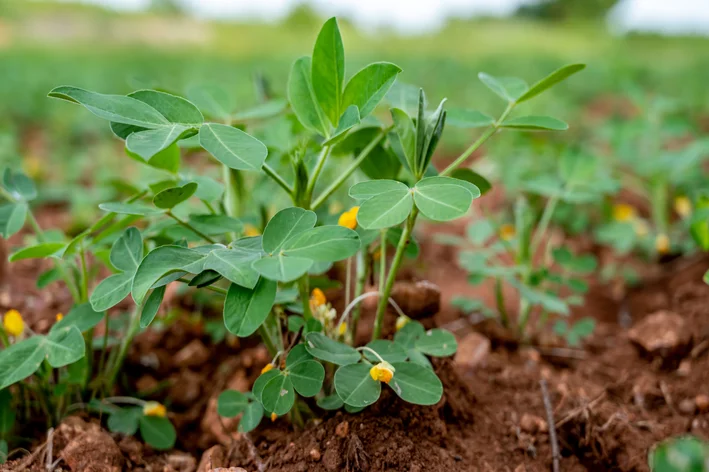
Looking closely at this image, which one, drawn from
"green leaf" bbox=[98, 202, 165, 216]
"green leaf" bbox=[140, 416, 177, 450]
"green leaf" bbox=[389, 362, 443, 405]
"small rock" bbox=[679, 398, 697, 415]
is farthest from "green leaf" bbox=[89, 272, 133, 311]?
"small rock" bbox=[679, 398, 697, 415]

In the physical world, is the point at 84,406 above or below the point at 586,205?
above

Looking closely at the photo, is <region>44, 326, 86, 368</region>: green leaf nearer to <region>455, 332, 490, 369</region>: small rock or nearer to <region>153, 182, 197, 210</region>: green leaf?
<region>153, 182, 197, 210</region>: green leaf

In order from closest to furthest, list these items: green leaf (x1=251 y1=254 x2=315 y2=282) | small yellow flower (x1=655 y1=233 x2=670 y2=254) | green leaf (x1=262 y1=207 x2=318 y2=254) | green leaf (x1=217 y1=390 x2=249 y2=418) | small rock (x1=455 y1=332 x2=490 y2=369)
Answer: green leaf (x1=251 y1=254 x2=315 y2=282), green leaf (x1=262 y1=207 x2=318 y2=254), green leaf (x1=217 y1=390 x2=249 y2=418), small rock (x1=455 y1=332 x2=490 y2=369), small yellow flower (x1=655 y1=233 x2=670 y2=254)

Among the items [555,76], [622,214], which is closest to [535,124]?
[555,76]

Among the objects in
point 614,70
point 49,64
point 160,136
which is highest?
point 160,136

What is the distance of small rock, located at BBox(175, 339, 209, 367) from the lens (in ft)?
4.90

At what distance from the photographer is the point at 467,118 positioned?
1.17 m

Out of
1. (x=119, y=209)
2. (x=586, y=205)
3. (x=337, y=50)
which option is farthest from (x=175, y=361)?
(x=586, y=205)

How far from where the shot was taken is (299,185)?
1.02 m

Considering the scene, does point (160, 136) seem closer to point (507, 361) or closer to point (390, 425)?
point (390, 425)

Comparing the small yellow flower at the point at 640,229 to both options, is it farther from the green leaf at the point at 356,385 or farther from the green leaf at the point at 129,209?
the green leaf at the point at 129,209

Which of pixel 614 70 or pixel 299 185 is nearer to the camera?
pixel 299 185

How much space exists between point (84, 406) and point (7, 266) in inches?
35.7

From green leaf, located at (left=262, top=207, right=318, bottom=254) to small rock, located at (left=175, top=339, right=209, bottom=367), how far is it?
0.74m
